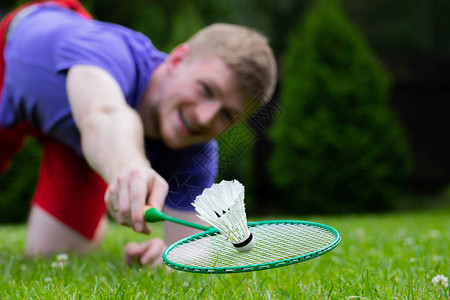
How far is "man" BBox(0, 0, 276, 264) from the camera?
4.82 ft

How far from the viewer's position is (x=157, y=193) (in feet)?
4.47

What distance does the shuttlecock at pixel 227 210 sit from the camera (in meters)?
1.21

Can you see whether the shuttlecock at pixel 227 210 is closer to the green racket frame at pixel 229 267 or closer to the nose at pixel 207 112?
the green racket frame at pixel 229 267

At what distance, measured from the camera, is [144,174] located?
4.42 feet

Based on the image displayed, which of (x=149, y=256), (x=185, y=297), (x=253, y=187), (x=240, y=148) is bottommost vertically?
(x=253, y=187)

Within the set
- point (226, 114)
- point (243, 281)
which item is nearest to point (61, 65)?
point (226, 114)

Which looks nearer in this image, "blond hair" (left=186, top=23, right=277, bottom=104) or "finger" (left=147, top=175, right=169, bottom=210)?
"finger" (left=147, top=175, right=169, bottom=210)

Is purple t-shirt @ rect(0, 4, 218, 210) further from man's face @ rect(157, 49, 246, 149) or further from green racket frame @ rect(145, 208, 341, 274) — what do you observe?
green racket frame @ rect(145, 208, 341, 274)

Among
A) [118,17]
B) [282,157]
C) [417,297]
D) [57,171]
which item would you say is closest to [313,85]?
[282,157]

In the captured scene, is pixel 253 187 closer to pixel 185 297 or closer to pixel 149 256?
pixel 149 256

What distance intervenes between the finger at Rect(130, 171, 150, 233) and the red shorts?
1786 mm

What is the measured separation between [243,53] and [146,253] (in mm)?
935

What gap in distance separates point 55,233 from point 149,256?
1.15 meters

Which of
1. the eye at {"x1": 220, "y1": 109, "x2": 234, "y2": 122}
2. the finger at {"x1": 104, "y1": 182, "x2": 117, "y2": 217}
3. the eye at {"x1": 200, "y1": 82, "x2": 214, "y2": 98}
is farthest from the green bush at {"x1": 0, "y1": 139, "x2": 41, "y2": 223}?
the finger at {"x1": 104, "y1": 182, "x2": 117, "y2": 217}
